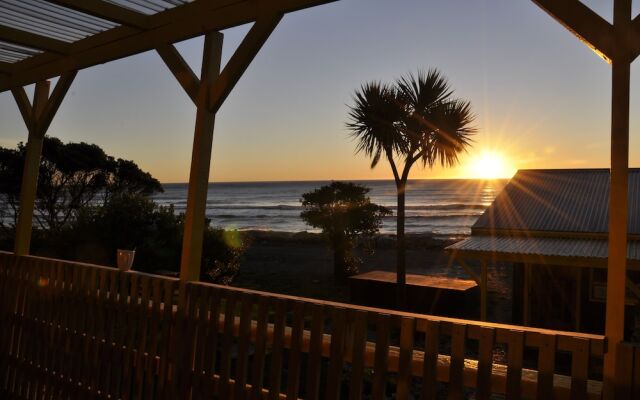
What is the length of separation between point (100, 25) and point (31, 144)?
1692mm

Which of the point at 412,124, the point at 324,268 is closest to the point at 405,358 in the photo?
the point at 412,124

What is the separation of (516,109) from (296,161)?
69.0 meters

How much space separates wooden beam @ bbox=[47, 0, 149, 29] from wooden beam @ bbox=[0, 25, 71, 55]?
120 centimetres

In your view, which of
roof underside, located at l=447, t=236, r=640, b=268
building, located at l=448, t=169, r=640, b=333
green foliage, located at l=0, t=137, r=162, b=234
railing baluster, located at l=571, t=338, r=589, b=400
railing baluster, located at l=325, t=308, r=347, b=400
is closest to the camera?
railing baluster, located at l=571, t=338, r=589, b=400

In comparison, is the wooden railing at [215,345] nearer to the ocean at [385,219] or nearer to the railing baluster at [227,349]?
the railing baluster at [227,349]

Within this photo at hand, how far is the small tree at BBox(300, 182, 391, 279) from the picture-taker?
15852 mm

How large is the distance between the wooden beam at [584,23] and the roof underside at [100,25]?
1.17 meters

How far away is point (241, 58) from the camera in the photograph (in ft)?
9.59

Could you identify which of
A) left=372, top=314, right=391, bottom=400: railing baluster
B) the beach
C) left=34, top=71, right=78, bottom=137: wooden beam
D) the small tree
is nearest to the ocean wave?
the beach

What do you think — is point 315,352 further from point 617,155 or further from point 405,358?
point 617,155

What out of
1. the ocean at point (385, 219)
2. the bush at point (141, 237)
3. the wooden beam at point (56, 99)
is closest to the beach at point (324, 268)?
the bush at point (141, 237)

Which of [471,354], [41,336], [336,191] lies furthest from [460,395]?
[336,191]

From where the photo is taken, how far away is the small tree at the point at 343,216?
15852mm

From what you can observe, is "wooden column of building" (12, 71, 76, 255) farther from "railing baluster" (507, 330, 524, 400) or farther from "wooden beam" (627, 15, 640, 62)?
"wooden beam" (627, 15, 640, 62)
